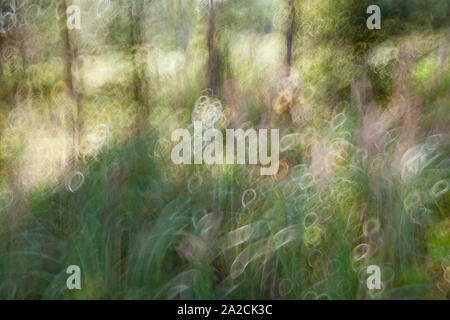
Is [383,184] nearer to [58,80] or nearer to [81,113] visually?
[81,113]

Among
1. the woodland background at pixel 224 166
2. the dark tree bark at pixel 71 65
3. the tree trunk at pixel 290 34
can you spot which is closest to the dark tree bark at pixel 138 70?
the woodland background at pixel 224 166

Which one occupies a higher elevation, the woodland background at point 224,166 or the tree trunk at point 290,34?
the tree trunk at point 290,34

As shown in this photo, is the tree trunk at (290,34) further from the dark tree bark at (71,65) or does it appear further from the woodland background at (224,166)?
the dark tree bark at (71,65)

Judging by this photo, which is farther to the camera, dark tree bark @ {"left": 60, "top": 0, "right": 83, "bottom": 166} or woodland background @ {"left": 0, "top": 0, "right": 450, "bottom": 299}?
dark tree bark @ {"left": 60, "top": 0, "right": 83, "bottom": 166}

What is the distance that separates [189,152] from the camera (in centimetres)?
188

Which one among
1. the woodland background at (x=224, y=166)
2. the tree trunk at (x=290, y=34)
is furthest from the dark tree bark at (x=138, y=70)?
the tree trunk at (x=290, y=34)

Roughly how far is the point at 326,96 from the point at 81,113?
121cm

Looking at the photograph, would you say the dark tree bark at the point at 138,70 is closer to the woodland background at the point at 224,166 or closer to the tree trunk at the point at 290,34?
the woodland background at the point at 224,166

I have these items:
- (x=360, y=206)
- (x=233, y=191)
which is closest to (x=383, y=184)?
(x=360, y=206)

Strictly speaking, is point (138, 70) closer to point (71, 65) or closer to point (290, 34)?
point (71, 65)

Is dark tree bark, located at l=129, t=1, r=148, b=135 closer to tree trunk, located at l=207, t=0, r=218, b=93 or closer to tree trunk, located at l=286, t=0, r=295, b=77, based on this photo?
tree trunk, located at l=207, t=0, r=218, b=93

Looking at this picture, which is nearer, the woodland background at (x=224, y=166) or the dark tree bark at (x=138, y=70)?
the woodland background at (x=224, y=166)

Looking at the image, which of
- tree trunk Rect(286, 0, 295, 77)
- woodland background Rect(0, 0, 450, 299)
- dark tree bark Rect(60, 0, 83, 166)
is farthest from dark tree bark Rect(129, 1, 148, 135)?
tree trunk Rect(286, 0, 295, 77)

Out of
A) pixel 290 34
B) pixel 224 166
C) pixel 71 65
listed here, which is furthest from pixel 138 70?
pixel 290 34
